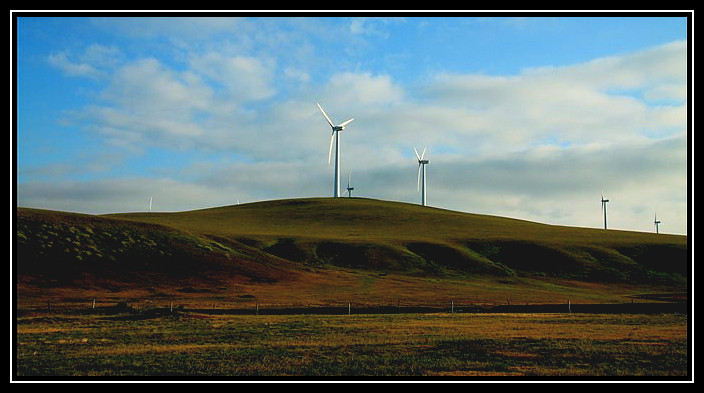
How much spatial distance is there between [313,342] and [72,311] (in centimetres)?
3558

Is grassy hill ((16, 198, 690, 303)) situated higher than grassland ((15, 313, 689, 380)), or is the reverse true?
grassy hill ((16, 198, 690, 303))

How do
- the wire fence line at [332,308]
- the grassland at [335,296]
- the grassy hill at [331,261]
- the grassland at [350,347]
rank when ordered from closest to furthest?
the grassland at [350,347] < the grassland at [335,296] < the wire fence line at [332,308] < the grassy hill at [331,261]

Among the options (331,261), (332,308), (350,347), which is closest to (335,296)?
(332,308)

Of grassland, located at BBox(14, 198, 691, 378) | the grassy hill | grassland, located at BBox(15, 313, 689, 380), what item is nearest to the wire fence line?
grassland, located at BBox(14, 198, 691, 378)

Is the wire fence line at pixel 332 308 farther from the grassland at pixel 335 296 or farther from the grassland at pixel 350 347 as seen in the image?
the grassland at pixel 350 347

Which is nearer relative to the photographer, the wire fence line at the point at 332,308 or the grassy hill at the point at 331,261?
the wire fence line at the point at 332,308

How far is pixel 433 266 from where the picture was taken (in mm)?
128000

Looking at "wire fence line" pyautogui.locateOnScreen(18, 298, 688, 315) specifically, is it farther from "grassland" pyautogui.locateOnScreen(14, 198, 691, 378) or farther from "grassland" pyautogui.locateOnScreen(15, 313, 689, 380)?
"grassland" pyautogui.locateOnScreen(15, 313, 689, 380)

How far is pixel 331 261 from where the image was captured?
129 m

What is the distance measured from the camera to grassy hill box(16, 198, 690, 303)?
319 ft

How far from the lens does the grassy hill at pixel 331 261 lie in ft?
319

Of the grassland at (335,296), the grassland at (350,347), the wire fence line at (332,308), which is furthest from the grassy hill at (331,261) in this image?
the grassland at (350,347)
